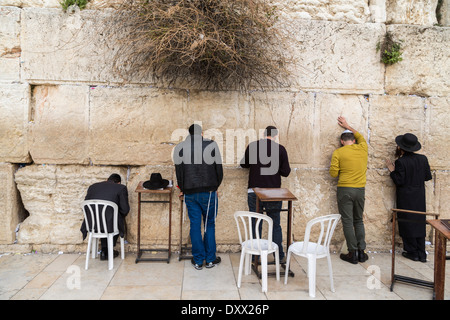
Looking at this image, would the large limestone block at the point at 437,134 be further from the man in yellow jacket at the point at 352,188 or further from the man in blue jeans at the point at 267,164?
the man in blue jeans at the point at 267,164

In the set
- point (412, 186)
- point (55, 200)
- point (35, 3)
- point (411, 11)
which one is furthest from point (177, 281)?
point (411, 11)

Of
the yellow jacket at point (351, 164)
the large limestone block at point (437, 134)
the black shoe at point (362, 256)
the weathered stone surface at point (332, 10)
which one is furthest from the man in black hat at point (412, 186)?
the weathered stone surface at point (332, 10)

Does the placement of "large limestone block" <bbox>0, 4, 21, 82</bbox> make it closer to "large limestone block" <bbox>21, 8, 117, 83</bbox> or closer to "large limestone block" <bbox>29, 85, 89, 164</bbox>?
"large limestone block" <bbox>21, 8, 117, 83</bbox>

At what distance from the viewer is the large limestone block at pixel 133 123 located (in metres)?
4.16

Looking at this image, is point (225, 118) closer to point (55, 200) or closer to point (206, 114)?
point (206, 114)

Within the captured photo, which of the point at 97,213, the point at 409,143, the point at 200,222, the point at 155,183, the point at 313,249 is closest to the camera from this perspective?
the point at 313,249

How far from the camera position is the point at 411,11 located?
4.43 meters

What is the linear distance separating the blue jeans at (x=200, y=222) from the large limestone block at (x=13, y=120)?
7.87 feet

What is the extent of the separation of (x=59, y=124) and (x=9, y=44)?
121cm

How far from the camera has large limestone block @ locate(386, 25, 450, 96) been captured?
434 cm

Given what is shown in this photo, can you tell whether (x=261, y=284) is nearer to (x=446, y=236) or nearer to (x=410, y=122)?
(x=446, y=236)

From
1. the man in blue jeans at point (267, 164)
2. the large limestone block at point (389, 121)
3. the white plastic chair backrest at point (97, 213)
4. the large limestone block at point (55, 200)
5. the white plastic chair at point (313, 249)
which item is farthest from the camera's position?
the large limestone block at point (389, 121)

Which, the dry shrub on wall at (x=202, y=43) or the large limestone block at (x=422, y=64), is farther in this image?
the large limestone block at (x=422, y=64)

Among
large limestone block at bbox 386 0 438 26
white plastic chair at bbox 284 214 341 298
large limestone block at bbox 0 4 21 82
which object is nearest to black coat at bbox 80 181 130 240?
large limestone block at bbox 0 4 21 82
